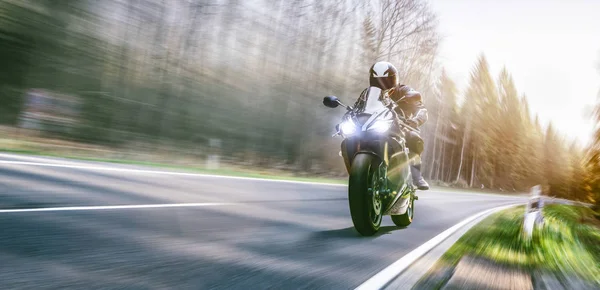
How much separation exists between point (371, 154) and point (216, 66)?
19190 millimetres

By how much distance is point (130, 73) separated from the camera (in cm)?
2025

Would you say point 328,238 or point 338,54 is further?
point 338,54

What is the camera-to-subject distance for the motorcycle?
5555mm

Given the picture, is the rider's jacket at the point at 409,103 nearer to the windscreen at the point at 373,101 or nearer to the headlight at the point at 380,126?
the windscreen at the point at 373,101

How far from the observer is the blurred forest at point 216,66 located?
16.4 m

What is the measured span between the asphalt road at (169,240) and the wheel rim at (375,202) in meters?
0.23

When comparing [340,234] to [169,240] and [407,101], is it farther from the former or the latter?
[169,240]

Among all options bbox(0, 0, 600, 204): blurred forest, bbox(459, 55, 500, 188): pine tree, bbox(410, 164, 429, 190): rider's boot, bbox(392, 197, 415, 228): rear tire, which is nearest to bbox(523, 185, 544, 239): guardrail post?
bbox(392, 197, 415, 228): rear tire

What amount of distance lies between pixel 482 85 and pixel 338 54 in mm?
44932

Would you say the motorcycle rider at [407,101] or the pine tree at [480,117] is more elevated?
the pine tree at [480,117]

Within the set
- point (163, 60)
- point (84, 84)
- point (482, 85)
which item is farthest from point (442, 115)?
point (84, 84)

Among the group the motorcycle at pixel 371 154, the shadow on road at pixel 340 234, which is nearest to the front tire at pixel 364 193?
the motorcycle at pixel 371 154

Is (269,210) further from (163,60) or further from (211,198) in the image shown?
(163,60)

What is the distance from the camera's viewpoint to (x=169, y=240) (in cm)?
435
